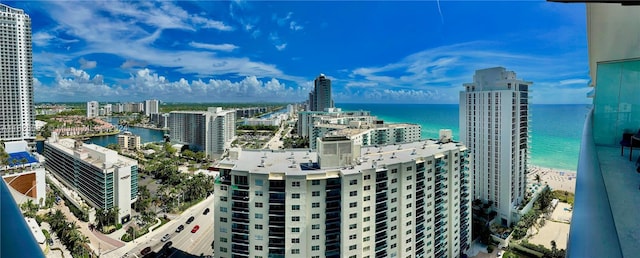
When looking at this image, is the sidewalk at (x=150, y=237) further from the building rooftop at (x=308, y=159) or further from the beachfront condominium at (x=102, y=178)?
the building rooftop at (x=308, y=159)

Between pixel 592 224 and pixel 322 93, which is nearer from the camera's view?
pixel 592 224

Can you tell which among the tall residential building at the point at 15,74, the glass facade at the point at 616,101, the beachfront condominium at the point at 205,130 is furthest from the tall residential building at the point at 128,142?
the glass facade at the point at 616,101

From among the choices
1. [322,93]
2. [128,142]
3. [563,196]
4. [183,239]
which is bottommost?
[183,239]

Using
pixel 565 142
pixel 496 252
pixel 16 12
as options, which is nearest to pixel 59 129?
pixel 16 12

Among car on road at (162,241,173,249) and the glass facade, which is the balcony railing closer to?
the glass facade

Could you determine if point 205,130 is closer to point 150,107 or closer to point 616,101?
point 616,101

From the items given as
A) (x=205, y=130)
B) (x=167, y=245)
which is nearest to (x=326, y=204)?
(x=167, y=245)
